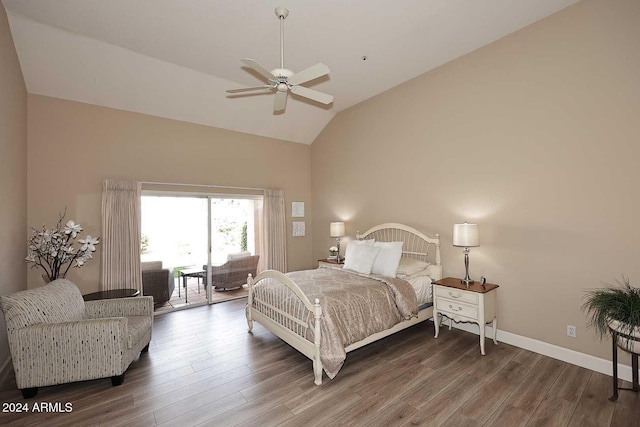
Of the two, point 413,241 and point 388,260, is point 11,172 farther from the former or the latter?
point 413,241

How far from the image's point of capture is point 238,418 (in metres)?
2.34

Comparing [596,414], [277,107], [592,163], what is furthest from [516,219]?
[277,107]

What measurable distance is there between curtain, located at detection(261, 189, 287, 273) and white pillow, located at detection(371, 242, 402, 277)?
8.73 ft

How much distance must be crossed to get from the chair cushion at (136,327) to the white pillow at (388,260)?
9.82 ft

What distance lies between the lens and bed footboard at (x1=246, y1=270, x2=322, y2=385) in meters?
2.85

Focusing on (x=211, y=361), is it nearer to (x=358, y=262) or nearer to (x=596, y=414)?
(x=358, y=262)

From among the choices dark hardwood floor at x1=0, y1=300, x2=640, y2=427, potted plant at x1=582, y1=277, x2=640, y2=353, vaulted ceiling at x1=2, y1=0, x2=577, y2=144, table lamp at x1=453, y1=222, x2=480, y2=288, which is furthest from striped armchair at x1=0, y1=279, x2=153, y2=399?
potted plant at x1=582, y1=277, x2=640, y2=353

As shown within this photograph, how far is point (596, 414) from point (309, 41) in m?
4.77

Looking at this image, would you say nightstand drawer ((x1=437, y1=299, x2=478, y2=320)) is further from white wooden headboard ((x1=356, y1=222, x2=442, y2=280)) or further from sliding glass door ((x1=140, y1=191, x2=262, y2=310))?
sliding glass door ((x1=140, y1=191, x2=262, y2=310))

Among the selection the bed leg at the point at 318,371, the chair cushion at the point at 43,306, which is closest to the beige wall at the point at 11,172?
the chair cushion at the point at 43,306

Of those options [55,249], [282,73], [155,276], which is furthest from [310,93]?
[155,276]

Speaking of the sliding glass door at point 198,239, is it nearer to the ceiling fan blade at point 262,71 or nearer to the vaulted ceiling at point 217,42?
the vaulted ceiling at point 217,42

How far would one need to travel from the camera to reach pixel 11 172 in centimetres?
331

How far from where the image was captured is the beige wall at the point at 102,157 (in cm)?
414
